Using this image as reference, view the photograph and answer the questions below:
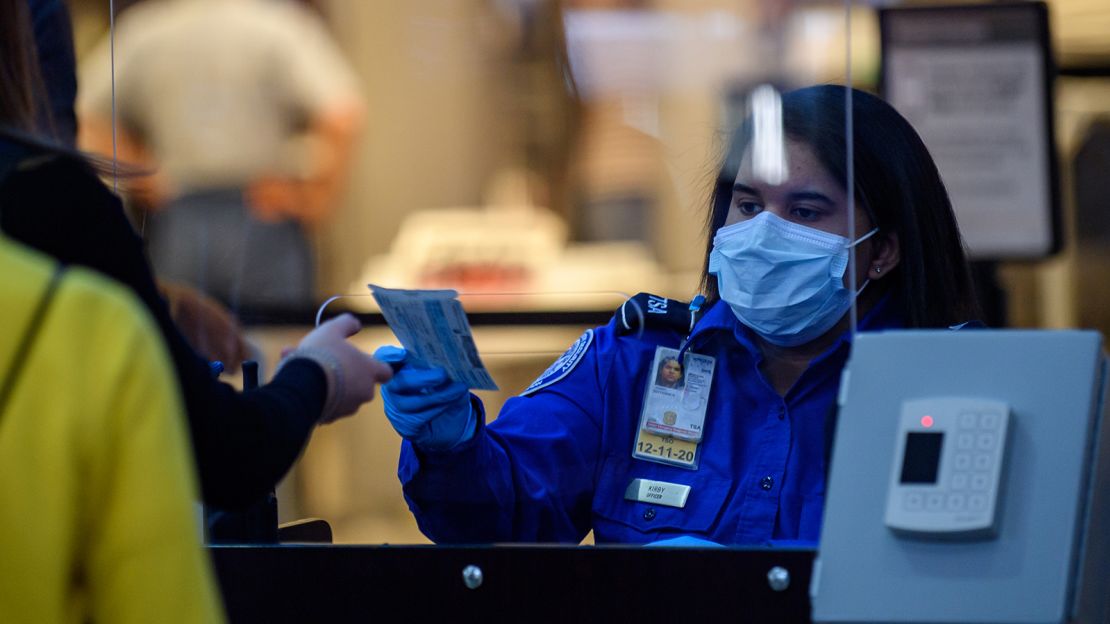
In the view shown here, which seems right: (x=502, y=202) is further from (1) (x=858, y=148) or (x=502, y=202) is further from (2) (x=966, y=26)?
(2) (x=966, y=26)

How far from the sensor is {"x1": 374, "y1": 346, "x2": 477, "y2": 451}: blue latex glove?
1.93m

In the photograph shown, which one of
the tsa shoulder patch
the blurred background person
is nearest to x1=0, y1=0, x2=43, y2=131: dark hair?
the tsa shoulder patch

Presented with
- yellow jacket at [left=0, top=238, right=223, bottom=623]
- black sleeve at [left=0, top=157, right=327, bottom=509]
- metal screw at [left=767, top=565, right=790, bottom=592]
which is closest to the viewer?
yellow jacket at [left=0, top=238, right=223, bottom=623]

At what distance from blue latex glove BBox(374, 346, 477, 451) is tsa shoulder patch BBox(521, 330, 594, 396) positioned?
204mm

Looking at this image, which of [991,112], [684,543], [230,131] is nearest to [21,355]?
[684,543]

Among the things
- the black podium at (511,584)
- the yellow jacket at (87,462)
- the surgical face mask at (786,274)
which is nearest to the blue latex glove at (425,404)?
the black podium at (511,584)

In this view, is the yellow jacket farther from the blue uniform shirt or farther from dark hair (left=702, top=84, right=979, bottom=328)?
dark hair (left=702, top=84, right=979, bottom=328)

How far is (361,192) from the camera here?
10.7 feet

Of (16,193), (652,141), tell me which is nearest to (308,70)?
(652,141)

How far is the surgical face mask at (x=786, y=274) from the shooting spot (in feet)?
6.90

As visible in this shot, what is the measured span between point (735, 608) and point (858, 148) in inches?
26.2

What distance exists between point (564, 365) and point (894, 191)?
53cm

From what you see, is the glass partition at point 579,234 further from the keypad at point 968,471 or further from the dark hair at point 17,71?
the dark hair at point 17,71

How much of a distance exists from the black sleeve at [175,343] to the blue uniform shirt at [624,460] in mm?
691
